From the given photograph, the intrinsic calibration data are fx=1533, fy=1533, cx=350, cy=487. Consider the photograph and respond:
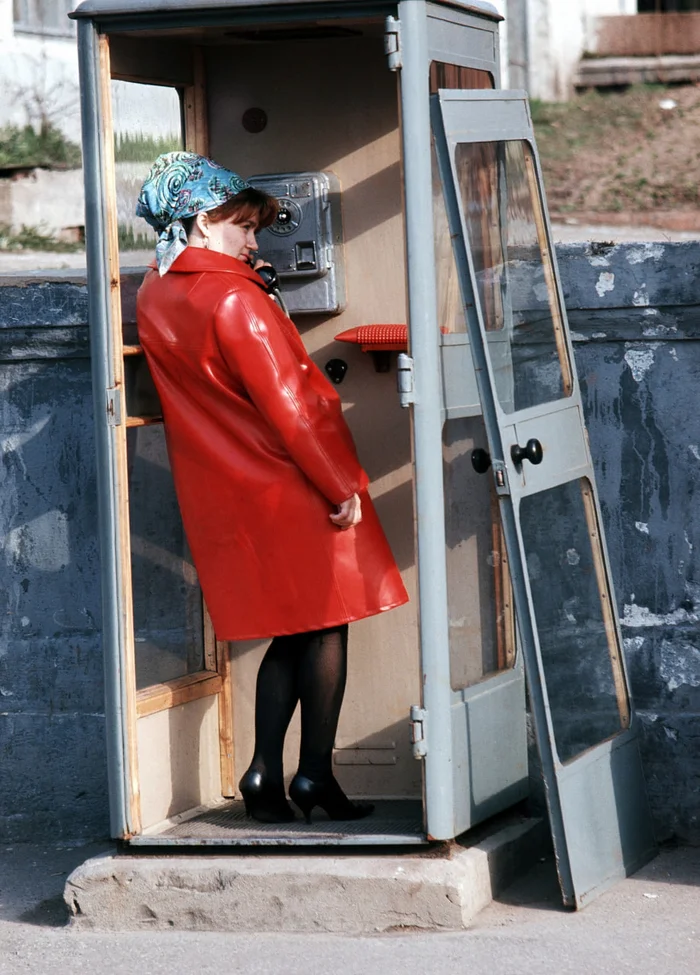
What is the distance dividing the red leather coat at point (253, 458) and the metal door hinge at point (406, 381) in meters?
0.27

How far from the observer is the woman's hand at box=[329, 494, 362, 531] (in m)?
4.05

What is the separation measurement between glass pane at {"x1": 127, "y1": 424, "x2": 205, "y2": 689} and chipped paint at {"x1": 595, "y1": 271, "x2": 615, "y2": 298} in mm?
1355

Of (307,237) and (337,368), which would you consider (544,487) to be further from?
(307,237)

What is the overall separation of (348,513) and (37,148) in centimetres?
641

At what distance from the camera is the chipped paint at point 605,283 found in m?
4.52

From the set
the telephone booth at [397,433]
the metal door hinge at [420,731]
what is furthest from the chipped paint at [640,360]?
the metal door hinge at [420,731]

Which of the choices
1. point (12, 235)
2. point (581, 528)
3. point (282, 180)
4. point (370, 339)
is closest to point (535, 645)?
point (581, 528)

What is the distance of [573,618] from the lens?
4219 mm

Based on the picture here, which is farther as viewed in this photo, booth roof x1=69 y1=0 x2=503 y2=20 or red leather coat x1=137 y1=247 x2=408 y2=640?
red leather coat x1=137 y1=247 x2=408 y2=640

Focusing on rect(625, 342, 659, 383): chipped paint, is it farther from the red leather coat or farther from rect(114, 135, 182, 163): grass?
rect(114, 135, 182, 163): grass

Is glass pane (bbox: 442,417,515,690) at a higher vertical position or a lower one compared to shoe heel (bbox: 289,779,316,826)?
higher

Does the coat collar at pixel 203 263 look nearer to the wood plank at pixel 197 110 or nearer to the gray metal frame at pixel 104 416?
the gray metal frame at pixel 104 416

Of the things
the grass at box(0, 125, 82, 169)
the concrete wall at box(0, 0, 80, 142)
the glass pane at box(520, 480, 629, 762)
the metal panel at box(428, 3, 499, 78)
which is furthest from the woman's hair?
the concrete wall at box(0, 0, 80, 142)

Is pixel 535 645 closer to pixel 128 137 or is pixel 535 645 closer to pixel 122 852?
pixel 122 852
